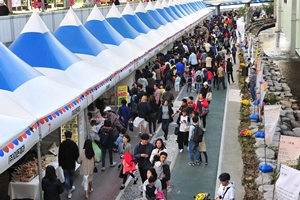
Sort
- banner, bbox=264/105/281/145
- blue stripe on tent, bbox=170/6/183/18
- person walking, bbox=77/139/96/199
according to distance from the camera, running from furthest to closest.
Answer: blue stripe on tent, bbox=170/6/183/18
banner, bbox=264/105/281/145
person walking, bbox=77/139/96/199

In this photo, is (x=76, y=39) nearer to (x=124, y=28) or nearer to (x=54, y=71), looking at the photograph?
(x=54, y=71)

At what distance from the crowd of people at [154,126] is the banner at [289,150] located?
1.59 m

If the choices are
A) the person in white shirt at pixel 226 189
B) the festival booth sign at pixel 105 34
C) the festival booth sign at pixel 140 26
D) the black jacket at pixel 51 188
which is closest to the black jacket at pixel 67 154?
the black jacket at pixel 51 188

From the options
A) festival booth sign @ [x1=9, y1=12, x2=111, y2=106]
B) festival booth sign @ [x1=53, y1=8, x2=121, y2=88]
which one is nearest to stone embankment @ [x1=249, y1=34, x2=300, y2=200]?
festival booth sign @ [x1=9, y1=12, x2=111, y2=106]

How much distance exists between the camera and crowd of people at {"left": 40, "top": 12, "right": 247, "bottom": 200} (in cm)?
997

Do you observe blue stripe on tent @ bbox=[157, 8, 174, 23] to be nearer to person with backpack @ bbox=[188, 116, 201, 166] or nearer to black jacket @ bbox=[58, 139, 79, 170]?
person with backpack @ bbox=[188, 116, 201, 166]

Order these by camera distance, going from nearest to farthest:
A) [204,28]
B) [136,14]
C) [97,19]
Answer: [97,19] → [136,14] → [204,28]

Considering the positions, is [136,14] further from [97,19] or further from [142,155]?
[142,155]

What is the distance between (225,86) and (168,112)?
31.1ft

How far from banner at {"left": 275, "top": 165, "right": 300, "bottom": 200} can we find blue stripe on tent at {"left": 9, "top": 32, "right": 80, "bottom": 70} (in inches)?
258

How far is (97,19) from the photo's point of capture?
58.9 feet

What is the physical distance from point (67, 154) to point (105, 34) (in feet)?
27.3

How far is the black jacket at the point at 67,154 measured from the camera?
1041cm

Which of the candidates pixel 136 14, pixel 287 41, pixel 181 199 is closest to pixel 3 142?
pixel 181 199
